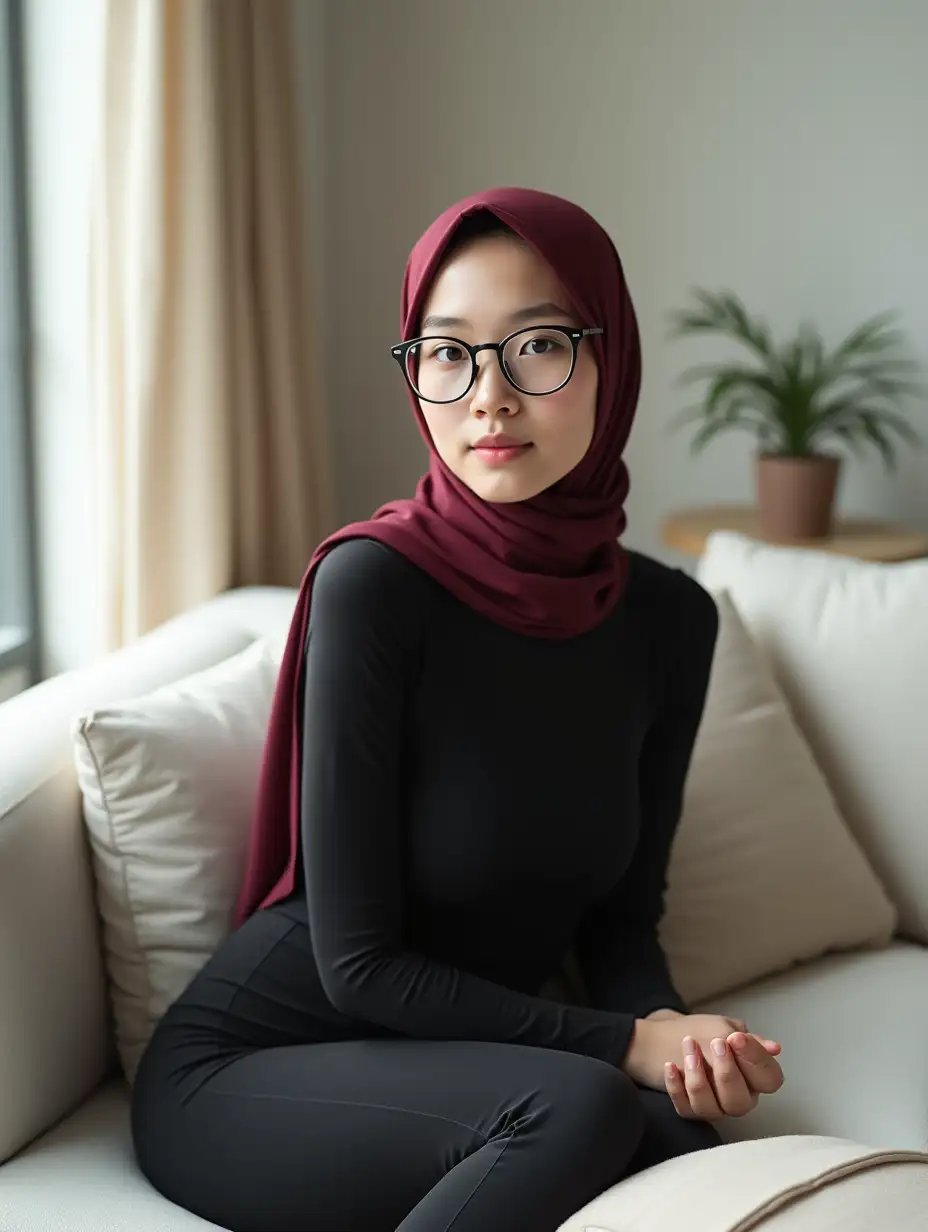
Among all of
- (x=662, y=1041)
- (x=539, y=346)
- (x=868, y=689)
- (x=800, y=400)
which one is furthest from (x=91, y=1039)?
(x=800, y=400)

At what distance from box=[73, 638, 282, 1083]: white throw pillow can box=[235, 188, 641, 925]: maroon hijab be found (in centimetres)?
7

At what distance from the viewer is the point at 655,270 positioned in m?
Answer: 3.04

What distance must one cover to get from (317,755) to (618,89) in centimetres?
221

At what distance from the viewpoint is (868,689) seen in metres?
1.82

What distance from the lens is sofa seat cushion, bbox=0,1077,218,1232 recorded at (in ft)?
3.84

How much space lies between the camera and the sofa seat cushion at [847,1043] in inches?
55.3

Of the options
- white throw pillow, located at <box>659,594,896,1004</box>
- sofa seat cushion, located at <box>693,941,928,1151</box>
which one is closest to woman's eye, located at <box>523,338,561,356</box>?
white throw pillow, located at <box>659,594,896,1004</box>

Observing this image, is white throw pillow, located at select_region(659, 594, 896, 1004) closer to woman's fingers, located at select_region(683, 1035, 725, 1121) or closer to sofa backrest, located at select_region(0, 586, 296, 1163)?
woman's fingers, located at select_region(683, 1035, 725, 1121)

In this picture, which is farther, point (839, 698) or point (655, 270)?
point (655, 270)

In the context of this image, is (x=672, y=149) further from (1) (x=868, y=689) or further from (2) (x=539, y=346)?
(2) (x=539, y=346)

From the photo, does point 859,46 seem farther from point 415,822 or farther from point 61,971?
point 61,971

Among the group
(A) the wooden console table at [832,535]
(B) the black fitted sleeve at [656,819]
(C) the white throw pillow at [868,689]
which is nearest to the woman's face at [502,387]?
(B) the black fitted sleeve at [656,819]

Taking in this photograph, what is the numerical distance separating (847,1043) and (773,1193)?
59 cm

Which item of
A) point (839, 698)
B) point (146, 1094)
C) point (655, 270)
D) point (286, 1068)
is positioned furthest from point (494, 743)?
point (655, 270)
